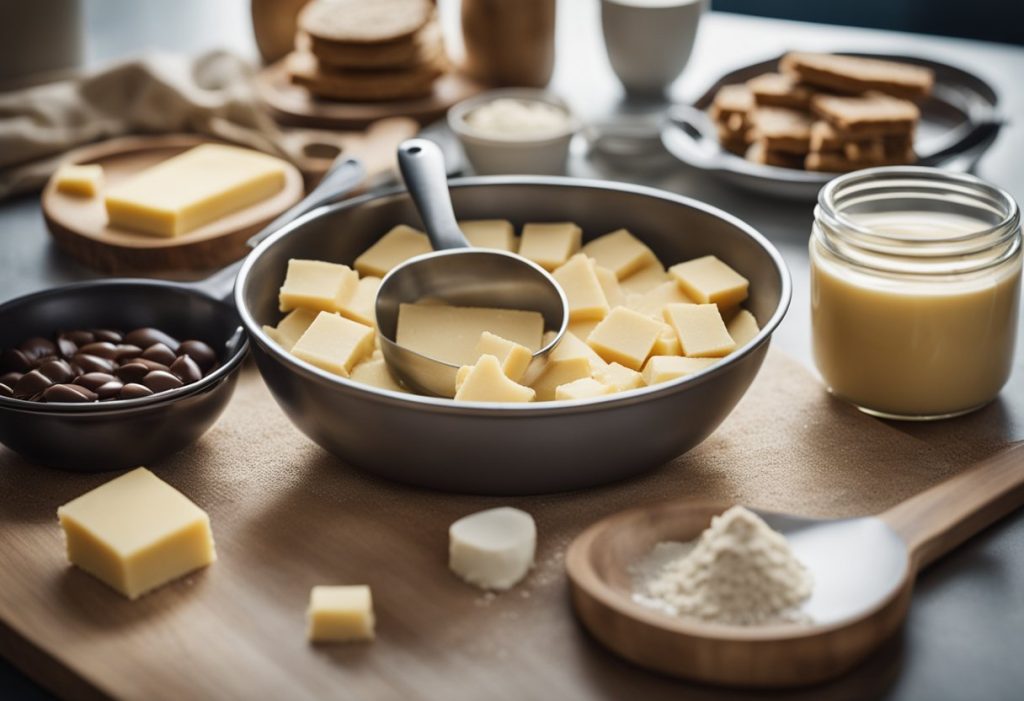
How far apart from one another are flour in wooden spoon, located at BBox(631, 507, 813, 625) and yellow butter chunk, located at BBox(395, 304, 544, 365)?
446mm

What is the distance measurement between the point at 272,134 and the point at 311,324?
98 centimetres

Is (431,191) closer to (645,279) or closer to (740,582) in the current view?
(645,279)

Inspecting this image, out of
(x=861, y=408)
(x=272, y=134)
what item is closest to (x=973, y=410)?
(x=861, y=408)

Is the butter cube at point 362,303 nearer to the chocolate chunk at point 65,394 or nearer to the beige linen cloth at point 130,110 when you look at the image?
the chocolate chunk at point 65,394

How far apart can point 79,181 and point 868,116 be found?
1.43 m

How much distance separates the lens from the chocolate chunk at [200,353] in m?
1.60

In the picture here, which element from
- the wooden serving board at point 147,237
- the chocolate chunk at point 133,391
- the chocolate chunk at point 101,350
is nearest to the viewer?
the chocolate chunk at point 133,391

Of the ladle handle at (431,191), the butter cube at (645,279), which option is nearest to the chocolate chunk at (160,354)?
the ladle handle at (431,191)

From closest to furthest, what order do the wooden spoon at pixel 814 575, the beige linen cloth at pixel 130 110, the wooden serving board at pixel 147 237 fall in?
1. the wooden spoon at pixel 814 575
2. the wooden serving board at pixel 147 237
3. the beige linen cloth at pixel 130 110

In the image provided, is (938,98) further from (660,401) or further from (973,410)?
(660,401)

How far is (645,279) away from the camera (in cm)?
177

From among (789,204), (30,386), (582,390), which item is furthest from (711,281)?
(30,386)

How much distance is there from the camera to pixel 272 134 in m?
2.46

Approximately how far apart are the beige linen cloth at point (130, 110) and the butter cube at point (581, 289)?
90 centimetres
